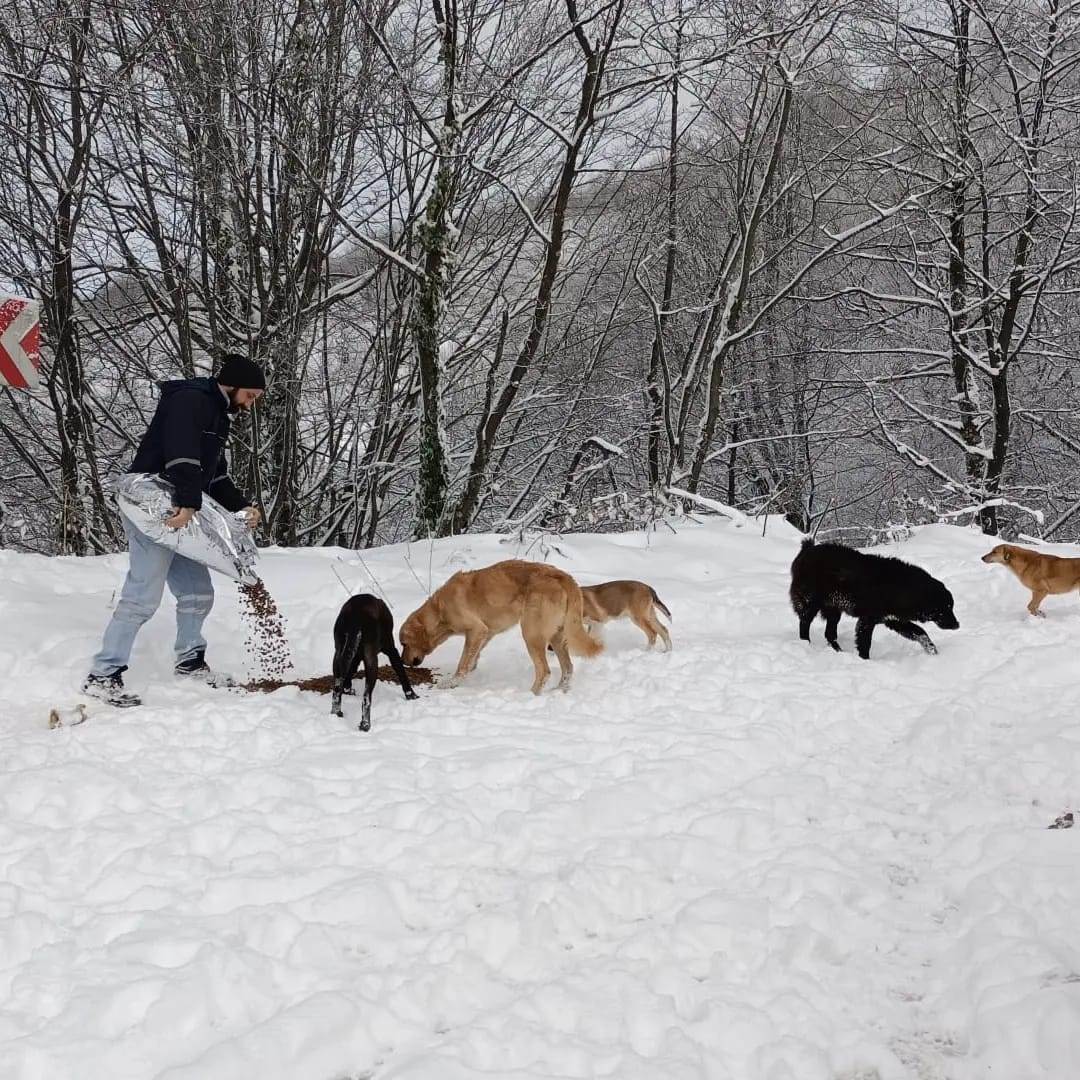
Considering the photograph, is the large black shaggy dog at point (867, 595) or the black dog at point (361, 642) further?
the large black shaggy dog at point (867, 595)

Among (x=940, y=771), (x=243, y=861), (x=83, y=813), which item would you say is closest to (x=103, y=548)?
(x=83, y=813)

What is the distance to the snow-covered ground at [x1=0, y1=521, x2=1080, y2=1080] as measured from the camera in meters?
2.56

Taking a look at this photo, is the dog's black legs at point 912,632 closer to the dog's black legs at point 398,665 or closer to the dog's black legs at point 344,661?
the dog's black legs at point 398,665

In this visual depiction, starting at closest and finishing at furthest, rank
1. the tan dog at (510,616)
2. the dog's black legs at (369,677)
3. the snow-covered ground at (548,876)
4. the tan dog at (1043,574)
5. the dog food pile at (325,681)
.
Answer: the snow-covered ground at (548,876)
the dog's black legs at (369,677)
the dog food pile at (325,681)
the tan dog at (510,616)
the tan dog at (1043,574)

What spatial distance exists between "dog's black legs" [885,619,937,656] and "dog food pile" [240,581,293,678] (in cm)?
476

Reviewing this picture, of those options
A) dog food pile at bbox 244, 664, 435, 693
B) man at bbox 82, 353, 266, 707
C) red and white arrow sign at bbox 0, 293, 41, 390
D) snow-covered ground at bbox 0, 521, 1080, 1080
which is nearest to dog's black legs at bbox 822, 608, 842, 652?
snow-covered ground at bbox 0, 521, 1080, 1080

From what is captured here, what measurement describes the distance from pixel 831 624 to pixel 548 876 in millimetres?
4295

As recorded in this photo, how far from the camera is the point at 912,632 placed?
6.82m

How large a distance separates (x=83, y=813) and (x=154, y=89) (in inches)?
337

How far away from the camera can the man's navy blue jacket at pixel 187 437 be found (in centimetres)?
544

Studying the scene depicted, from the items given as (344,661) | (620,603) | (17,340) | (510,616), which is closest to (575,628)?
(510,616)

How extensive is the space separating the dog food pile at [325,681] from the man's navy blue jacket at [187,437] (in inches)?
53.7

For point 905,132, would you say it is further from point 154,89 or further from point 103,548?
point 103,548

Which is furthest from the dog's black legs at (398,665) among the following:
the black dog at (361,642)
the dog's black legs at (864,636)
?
the dog's black legs at (864,636)
